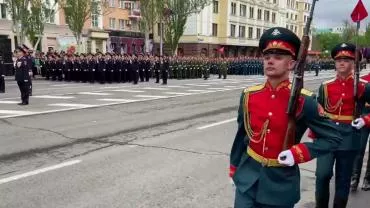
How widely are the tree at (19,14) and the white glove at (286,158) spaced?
28744 millimetres

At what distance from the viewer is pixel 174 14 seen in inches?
1704

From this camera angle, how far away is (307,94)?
2861mm

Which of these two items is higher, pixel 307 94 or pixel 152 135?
pixel 307 94

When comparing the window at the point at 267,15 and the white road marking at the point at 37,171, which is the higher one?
the window at the point at 267,15

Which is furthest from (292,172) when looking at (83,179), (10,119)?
(10,119)

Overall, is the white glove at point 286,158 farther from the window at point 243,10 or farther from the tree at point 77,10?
the window at point 243,10

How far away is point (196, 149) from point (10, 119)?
5427 mm

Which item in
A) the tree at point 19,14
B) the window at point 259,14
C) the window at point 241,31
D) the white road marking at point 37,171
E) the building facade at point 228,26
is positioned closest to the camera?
the white road marking at point 37,171

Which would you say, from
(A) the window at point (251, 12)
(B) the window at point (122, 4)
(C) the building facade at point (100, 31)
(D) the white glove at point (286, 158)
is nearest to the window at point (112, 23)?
(C) the building facade at point (100, 31)

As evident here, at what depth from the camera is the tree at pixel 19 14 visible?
94.3 ft

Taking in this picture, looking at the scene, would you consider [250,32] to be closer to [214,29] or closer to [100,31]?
[214,29]

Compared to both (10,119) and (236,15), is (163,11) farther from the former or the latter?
(10,119)

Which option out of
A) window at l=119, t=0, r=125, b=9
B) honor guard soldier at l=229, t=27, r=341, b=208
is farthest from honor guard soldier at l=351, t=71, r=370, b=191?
window at l=119, t=0, r=125, b=9

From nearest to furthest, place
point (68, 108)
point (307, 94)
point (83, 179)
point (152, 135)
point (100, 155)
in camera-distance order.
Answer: point (307, 94), point (83, 179), point (100, 155), point (152, 135), point (68, 108)
